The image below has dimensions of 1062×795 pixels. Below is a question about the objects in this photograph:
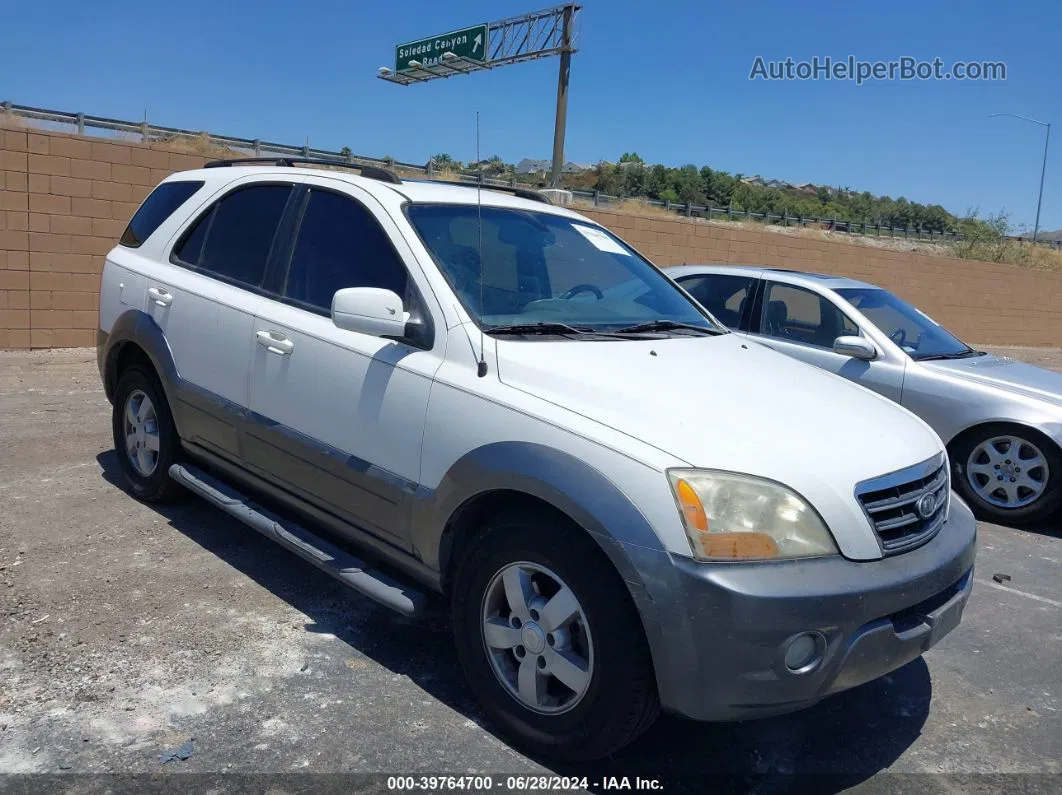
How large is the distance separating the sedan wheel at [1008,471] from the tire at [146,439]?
17.1 ft

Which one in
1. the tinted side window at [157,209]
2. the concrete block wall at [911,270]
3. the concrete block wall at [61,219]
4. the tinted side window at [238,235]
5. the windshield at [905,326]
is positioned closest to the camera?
the tinted side window at [238,235]

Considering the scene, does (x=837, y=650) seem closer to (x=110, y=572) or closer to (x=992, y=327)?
(x=110, y=572)

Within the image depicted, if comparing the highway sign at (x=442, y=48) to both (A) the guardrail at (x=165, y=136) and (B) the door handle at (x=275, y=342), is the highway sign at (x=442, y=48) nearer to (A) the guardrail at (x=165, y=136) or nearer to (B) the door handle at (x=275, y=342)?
(A) the guardrail at (x=165, y=136)

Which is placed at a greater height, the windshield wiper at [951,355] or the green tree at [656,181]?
the green tree at [656,181]

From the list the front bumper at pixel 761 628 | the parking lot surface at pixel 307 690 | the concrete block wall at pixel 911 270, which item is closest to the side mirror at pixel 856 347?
the parking lot surface at pixel 307 690

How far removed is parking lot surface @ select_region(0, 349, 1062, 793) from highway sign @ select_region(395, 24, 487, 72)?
23.7 meters

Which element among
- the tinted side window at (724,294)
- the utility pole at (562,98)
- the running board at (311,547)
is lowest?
the running board at (311,547)

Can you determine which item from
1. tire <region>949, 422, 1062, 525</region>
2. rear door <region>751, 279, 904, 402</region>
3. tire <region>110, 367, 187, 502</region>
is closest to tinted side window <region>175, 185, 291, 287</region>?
tire <region>110, 367, 187, 502</region>

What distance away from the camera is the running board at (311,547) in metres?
3.12

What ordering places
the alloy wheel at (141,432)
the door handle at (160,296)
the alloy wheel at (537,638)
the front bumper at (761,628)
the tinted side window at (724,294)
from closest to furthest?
1. the front bumper at (761,628)
2. the alloy wheel at (537,638)
3. the door handle at (160,296)
4. the alloy wheel at (141,432)
5. the tinted side window at (724,294)

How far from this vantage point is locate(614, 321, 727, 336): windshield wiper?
11.6ft

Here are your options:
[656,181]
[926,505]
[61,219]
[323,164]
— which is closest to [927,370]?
[926,505]

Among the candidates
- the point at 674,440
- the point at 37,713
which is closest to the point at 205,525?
the point at 37,713

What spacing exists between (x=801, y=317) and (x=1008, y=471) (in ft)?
6.28
